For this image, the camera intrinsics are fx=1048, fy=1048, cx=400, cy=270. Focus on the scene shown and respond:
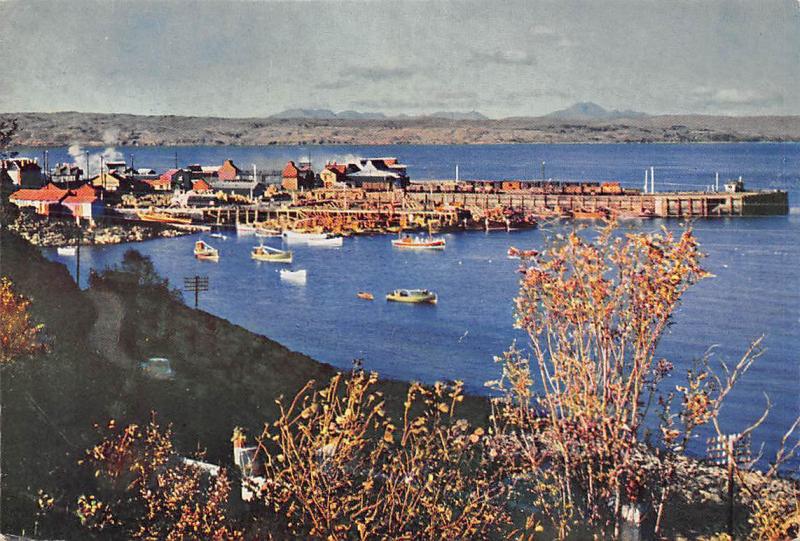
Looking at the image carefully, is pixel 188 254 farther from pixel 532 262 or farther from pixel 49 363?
A: pixel 532 262


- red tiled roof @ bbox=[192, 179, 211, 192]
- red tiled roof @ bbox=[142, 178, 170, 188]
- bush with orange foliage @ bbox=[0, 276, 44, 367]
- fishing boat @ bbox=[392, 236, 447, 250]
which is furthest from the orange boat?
bush with orange foliage @ bbox=[0, 276, 44, 367]

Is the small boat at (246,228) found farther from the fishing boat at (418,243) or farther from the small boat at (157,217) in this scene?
the fishing boat at (418,243)

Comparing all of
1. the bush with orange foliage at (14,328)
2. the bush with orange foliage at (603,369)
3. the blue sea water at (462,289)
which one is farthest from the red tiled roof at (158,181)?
the bush with orange foliage at (603,369)

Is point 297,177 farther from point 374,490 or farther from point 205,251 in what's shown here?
point 374,490

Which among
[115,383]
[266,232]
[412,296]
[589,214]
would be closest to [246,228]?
[266,232]

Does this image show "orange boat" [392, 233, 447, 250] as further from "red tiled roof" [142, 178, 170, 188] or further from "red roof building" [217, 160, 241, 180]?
"red tiled roof" [142, 178, 170, 188]

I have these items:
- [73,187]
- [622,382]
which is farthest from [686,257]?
[73,187]
